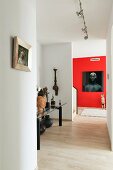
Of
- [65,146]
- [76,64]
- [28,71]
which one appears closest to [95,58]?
[76,64]

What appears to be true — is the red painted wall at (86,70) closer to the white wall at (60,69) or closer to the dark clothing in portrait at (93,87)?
the dark clothing in portrait at (93,87)

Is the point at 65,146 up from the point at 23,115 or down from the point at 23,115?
down

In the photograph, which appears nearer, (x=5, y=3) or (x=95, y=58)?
(x=5, y=3)

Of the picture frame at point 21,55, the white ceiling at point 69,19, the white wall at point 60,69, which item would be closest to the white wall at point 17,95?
the picture frame at point 21,55

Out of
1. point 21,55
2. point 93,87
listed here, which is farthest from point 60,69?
point 21,55

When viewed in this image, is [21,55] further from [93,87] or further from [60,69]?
[93,87]

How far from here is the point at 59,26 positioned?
13.3 ft

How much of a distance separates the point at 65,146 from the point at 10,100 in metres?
2.17

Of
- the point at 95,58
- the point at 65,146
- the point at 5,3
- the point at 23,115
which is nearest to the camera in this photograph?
the point at 5,3

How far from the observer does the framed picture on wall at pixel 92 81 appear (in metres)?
8.34

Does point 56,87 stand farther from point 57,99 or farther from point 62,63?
point 62,63

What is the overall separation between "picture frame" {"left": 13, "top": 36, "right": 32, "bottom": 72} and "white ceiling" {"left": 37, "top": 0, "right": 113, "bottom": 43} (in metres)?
1.21

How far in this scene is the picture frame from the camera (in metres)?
1.71

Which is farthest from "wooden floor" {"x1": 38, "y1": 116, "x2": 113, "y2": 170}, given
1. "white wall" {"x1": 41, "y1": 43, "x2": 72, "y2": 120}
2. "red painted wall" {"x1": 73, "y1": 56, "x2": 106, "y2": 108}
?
"red painted wall" {"x1": 73, "y1": 56, "x2": 106, "y2": 108}
